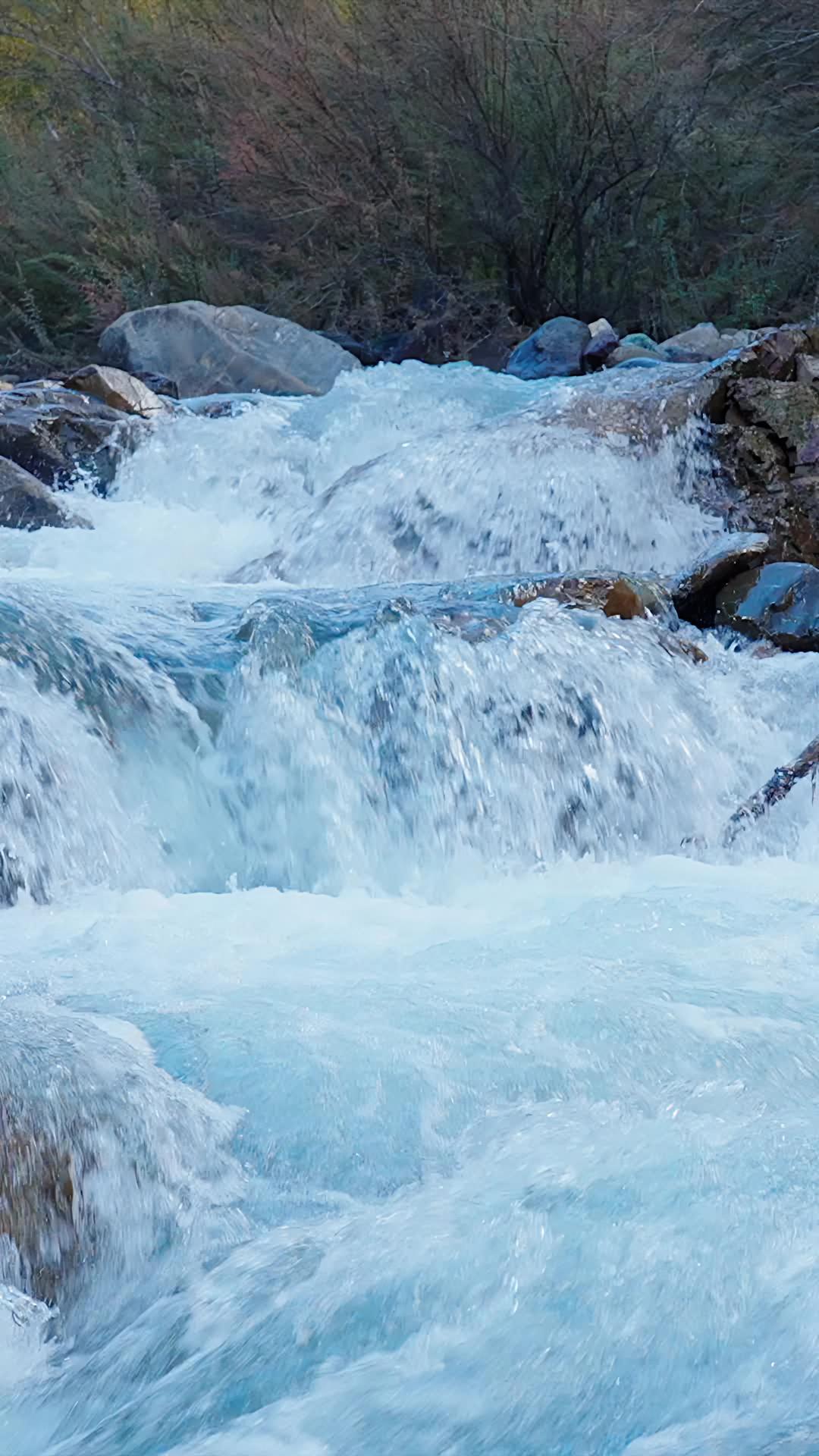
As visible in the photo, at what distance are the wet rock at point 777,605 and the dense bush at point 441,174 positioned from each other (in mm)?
6577

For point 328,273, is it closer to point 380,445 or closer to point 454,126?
point 454,126

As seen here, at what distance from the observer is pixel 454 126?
12.2m

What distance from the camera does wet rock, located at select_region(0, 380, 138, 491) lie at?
762 cm

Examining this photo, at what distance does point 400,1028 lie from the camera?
269cm

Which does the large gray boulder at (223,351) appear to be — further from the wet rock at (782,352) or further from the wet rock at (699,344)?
the wet rock at (782,352)

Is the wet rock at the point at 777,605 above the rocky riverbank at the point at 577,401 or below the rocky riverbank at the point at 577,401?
below

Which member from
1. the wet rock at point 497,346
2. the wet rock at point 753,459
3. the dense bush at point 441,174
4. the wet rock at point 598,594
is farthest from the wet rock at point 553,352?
the wet rock at point 598,594

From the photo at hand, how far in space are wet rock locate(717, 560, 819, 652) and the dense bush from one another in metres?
6.58

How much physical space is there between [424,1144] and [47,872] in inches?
58.5

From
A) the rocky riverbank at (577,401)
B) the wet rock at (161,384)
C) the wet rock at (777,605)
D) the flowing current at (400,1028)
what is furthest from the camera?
the wet rock at (161,384)

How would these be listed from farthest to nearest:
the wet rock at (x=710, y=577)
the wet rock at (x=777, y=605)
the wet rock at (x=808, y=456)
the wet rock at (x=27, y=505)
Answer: the wet rock at (x=27, y=505) → the wet rock at (x=808, y=456) → the wet rock at (x=710, y=577) → the wet rock at (x=777, y=605)

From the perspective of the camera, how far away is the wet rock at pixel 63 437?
25.0 ft

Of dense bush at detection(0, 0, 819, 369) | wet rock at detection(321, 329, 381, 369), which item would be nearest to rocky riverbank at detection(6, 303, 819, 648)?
wet rock at detection(321, 329, 381, 369)

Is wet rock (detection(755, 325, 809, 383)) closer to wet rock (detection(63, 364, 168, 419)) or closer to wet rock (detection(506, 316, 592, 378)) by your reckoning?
wet rock (detection(63, 364, 168, 419))
